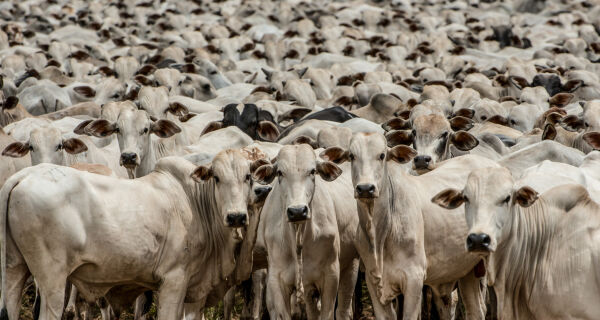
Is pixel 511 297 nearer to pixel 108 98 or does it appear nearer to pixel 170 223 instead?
pixel 170 223

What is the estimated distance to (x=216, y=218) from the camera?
8445 mm

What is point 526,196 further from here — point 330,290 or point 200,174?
point 200,174

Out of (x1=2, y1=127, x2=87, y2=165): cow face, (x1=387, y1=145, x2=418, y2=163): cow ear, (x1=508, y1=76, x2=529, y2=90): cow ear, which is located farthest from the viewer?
(x1=508, y1=76, x2=529, y2=90): cow ear

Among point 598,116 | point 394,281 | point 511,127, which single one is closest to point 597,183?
point 394,281

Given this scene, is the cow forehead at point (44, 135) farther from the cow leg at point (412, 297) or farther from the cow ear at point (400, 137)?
the cow leg at point (412, 297)

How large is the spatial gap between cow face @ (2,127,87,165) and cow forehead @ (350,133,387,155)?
9.33 feet

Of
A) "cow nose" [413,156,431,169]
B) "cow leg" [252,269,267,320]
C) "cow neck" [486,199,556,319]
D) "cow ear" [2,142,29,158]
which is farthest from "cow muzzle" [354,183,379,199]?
"cow ear" [2,142,29,158]

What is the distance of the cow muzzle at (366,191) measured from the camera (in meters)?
7.77

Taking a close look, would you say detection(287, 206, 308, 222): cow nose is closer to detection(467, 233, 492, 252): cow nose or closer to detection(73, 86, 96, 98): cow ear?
detection(467, 233, 492, 252): cow nose

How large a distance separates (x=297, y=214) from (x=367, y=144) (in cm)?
84

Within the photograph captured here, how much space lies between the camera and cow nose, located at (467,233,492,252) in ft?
21.8

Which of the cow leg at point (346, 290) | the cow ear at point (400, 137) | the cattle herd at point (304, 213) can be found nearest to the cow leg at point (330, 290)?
the cattle herd at point (304, 213)

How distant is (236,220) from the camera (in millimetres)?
7934

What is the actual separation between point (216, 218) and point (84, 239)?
1279 millimetres
